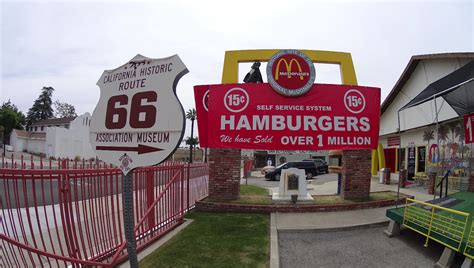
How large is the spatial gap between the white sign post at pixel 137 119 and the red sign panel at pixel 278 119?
7201 millimetres

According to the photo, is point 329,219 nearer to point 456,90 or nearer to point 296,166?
point 456,90

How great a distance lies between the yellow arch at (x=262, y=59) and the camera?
10664 millimetres

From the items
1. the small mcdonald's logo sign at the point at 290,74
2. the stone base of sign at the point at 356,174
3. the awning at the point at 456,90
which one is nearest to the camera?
the awning at the point at 456,90

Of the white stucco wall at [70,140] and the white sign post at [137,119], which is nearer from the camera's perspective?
the white sign post at [137,119]

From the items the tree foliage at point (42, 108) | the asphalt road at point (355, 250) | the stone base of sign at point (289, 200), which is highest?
the tree foliage at point (42, 108)

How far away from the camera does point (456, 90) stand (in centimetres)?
845

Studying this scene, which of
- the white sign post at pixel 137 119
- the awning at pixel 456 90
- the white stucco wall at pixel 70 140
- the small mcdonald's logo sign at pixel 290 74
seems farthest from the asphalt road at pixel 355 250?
the white stucco wall at pixel 70 140

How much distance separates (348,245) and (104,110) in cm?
555

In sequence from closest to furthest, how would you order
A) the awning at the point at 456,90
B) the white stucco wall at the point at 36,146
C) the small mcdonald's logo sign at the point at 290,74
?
the awning at the point at 456,90, the small mcdonald's logo sign at the point at 290,74, the white stucco wall at the point at 36,146

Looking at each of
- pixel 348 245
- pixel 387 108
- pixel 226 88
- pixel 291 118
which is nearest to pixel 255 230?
pixel 348 245

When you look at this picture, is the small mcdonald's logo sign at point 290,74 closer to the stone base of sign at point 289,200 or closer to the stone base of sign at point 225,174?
the stone base of sign at point 225,174

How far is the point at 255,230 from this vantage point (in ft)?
23.2

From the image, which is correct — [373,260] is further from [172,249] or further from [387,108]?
[387,108]

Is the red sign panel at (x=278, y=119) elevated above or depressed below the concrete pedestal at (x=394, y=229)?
above
